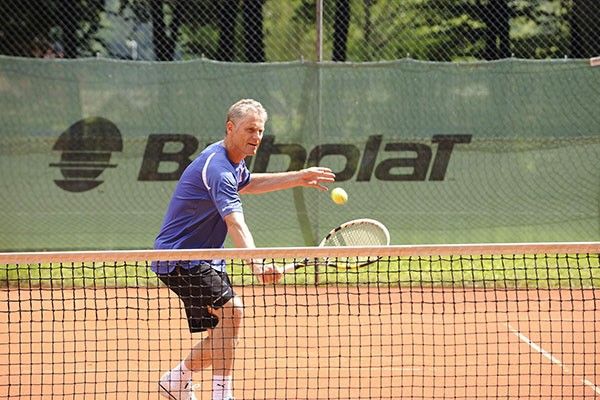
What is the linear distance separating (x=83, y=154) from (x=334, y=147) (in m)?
2.58

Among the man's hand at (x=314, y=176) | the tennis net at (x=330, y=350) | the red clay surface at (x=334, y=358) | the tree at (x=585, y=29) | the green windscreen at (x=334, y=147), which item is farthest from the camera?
the tree at (x=585, y=29)

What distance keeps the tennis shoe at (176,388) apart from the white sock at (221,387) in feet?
0.52

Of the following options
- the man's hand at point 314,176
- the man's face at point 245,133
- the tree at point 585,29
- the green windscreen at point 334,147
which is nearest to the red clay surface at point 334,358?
the man's hand at point 314,176

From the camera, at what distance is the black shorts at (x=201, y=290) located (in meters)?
5.13

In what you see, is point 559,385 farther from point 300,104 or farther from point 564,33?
point 564,33

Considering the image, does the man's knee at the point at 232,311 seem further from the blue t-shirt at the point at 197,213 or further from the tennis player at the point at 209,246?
the blue t-shirt at the point at 197,213

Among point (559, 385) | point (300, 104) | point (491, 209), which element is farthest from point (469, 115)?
point (559, 385)

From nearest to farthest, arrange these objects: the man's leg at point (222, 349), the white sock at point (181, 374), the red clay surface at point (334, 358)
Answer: the man's leg at point (222, 349)
the white sock at point (181, 374)
the red clay surface at point (334, 358)

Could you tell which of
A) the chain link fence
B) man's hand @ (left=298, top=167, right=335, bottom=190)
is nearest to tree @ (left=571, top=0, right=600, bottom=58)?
the chain link fence

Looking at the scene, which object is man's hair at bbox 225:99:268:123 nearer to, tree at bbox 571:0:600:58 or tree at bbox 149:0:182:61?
tree at bbox 571:0:600:58

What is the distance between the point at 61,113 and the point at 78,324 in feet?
10.2

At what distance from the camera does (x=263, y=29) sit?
15.8m

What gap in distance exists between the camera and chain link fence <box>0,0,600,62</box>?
14914 mm

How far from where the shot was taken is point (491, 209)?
10406mm
